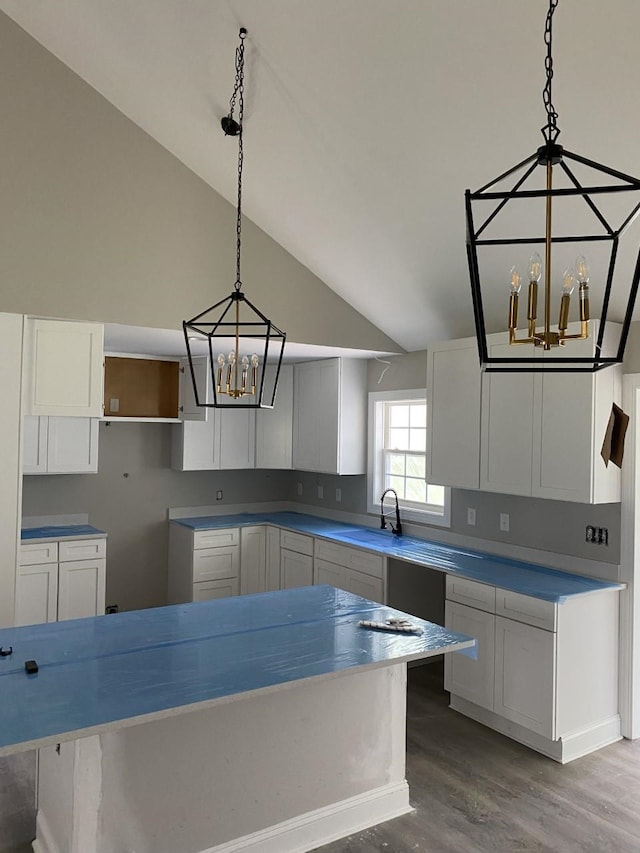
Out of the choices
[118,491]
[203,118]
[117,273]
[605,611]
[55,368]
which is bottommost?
[605,611]

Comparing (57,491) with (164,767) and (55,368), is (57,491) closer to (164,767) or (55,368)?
(55,368)

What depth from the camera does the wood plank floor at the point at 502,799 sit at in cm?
271

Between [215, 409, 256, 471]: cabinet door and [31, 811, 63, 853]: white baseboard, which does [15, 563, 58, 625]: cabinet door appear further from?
[31, 811, 63, 853]: white baseboard

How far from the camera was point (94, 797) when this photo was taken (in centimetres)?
225

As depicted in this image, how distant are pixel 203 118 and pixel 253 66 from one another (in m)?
0.60

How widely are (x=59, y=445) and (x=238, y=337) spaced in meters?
3.12

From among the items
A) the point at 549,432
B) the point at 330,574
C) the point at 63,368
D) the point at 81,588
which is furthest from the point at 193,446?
the point at 549,432

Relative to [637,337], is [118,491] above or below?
below

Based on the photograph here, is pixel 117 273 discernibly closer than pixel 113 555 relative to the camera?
Yes

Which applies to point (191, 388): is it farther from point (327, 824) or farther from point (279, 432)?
point (327, 824)

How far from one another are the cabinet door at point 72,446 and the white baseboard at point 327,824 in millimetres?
3201

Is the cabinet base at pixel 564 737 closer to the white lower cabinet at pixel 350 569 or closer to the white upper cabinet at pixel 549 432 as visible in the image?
the white lower cabinet at pixel 350 569

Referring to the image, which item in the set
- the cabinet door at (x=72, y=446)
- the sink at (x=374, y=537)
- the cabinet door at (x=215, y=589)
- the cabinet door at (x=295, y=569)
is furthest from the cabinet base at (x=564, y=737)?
the cabinet door at (x=72, y=446)

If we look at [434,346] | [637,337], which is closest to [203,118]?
[434,346]
